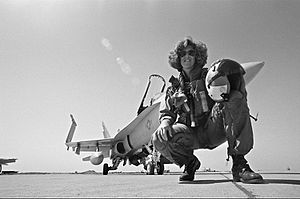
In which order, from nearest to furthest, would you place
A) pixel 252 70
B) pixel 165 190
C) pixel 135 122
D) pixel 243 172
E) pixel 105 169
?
pixel 165 190, pixel 243 172, pixel 252 70, pixel 135 122, pixel 105 169

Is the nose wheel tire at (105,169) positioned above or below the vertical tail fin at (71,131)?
below

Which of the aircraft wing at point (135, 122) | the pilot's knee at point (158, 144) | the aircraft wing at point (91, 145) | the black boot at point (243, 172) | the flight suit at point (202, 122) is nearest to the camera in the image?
the black boot at point (243, 172)

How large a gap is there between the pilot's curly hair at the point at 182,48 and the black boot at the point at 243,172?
163 centimetres

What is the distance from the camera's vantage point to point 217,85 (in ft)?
10.3

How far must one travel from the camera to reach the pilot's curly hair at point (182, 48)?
418 cm

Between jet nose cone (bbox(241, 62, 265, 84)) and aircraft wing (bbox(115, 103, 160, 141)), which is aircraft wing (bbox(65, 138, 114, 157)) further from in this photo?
jet nose cone (bbox(241, 62, 265, 84))

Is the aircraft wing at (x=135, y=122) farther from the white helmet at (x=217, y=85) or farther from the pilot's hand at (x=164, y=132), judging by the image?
the white helmet at (x=217, y=85)

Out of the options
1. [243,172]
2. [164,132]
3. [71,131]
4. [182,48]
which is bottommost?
[243,172]

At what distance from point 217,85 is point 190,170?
110 centimetres

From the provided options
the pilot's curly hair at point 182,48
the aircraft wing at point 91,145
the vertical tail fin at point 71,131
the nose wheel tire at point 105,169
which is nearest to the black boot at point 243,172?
the pilot's curly hair at point 182,48

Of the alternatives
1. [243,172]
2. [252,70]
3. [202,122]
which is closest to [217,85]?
[202,122]

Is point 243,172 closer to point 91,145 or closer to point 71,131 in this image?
point 91,145

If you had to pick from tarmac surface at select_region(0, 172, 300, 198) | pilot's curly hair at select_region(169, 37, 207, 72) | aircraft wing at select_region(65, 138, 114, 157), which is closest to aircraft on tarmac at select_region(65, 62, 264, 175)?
aircraft wing at select_region(65, 138, 114, 157)

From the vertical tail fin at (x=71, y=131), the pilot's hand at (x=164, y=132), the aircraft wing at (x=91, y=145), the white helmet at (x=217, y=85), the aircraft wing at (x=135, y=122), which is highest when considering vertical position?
the vertical tail fin at (x=71, y=131)
